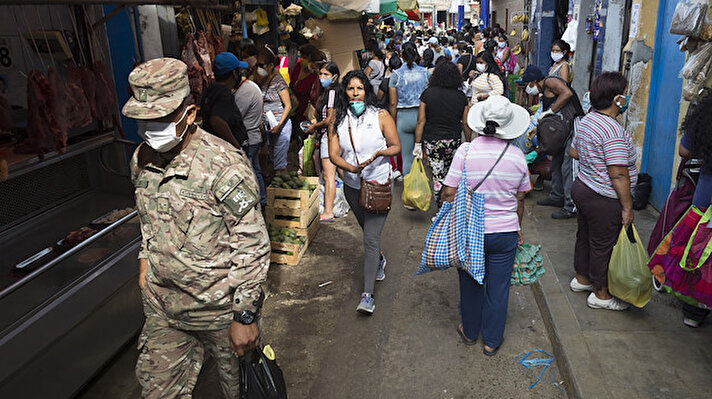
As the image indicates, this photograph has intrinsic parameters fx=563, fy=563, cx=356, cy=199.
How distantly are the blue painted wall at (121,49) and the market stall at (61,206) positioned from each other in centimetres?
4

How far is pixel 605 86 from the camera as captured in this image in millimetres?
4234

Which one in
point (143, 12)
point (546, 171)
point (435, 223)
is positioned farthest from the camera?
point (546, 171)

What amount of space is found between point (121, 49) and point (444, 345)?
4420 millimetres

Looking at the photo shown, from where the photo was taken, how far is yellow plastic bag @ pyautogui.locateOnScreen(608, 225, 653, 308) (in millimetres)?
4172

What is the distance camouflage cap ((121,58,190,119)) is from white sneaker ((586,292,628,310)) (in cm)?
365

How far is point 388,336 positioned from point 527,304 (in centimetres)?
136

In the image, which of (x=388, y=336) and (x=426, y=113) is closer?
(x=388, y=336)

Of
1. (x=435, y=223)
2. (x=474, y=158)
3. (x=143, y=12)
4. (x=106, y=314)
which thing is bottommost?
(x=106, y=314)

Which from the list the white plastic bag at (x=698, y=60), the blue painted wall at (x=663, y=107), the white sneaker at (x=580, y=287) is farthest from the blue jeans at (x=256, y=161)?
the blue painted wall at (x=663, y=107)

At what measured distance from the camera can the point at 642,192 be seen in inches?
265

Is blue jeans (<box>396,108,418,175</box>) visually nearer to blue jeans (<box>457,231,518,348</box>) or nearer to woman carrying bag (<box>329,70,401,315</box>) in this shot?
woman carrying bag (<box>329,70,401,315</box>)

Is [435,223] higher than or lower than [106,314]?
higher

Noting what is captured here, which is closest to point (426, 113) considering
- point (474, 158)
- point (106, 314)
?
point (474, 158)

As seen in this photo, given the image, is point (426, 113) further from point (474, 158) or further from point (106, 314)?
point (106, 314)
